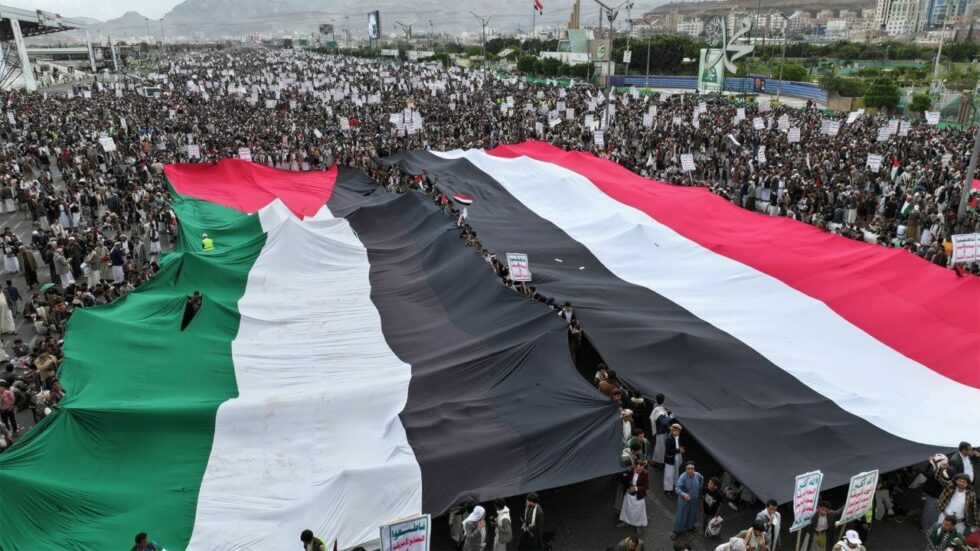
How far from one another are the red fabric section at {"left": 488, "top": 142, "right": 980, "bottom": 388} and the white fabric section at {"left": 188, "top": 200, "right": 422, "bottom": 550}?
23.1 ft

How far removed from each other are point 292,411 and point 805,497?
6222mm

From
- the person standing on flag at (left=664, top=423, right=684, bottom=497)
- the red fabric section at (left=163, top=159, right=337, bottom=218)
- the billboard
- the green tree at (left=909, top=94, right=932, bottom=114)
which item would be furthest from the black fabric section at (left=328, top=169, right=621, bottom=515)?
the billboard

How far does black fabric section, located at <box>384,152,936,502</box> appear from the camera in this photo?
7949mm

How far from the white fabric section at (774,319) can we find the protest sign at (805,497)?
7.26 ft

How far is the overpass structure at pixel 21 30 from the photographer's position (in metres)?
57.7

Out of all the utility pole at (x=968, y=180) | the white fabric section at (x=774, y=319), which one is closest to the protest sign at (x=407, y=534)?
the white fabric section at (x=774, y=319)

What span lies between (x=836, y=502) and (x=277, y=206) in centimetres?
1346

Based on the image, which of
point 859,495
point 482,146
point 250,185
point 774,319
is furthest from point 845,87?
point 859,495

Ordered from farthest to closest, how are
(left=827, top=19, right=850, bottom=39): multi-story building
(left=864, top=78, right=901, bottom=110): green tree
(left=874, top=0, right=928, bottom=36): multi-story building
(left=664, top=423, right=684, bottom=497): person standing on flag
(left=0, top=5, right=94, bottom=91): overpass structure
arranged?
1. (left=874, top=0, right=928, bottom=36): multi-story building
2. (left=827, top=19, right=850, bottom=39): multi-story building
3. (left=0, top=5, right=94, bottom=91): overpass structure
4. (left=864, top=78, right=901, bottom=110): green tree
5. (left=664, top=423, right=684, bottom=497): person standing on flag

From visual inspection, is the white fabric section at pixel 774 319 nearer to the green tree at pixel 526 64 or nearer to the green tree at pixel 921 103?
the green tree at pixel 921 103

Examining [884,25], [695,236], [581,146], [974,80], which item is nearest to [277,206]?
[695,236]

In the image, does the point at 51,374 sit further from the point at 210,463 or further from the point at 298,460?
the point at 298,460

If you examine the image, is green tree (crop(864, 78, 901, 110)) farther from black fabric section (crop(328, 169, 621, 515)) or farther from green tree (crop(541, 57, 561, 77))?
black fabric section (crop(328, 169, 621, 515))

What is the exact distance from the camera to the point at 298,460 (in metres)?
8.05
